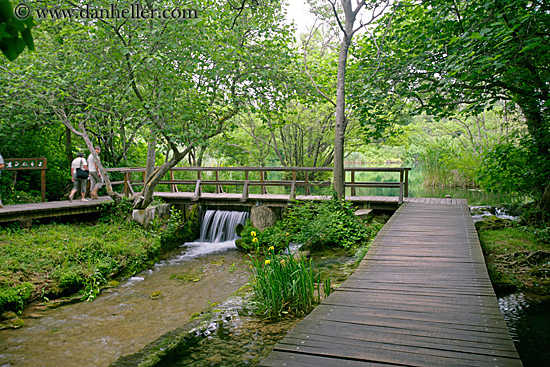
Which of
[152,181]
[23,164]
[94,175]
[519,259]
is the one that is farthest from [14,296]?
[519,259]

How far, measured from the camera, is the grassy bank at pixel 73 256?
6391mm

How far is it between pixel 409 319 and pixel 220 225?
9101 mm

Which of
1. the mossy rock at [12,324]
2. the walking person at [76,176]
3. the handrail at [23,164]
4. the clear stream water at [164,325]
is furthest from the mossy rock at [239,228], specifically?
the mossy rock at [12,324]

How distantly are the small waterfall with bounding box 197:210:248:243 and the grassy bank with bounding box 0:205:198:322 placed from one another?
158cm

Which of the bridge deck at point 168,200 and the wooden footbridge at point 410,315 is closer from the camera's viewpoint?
the wooden footbridge at point 410,315

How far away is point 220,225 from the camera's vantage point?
11.9m

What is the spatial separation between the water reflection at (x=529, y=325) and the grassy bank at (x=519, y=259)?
33 cm

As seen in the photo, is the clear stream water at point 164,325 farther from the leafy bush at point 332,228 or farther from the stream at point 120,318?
the leafy bush at point 332,228

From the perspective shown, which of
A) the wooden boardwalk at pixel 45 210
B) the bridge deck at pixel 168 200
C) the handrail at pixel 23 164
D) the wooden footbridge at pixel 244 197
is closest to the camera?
the wooden boardwalk at pixel 45 210

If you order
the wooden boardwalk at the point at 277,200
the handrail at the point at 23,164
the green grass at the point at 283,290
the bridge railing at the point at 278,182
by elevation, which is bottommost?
the green grass at the point at 283,290

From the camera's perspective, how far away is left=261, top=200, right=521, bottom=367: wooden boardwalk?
266 centimetres

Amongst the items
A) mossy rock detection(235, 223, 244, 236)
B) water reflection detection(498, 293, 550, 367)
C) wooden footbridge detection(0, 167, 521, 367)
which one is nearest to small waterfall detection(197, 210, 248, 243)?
mossy rock detection(235, 223, 244, 236)

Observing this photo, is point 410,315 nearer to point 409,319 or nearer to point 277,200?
point 409,319

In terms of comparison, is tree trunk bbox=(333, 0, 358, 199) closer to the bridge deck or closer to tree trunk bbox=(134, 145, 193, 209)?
the bridge deck
